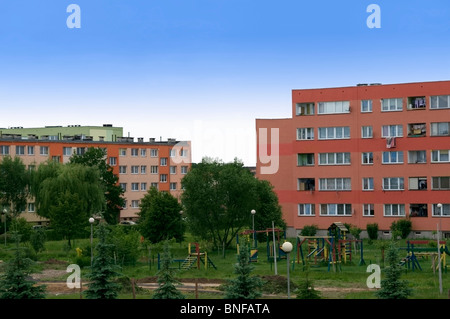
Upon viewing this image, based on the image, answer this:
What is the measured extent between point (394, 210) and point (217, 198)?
1627cm

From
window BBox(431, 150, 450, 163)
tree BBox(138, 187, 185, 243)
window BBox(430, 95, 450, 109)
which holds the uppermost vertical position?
window BBox(430, 95, 450, 109)

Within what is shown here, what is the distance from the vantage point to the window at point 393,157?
55406 mm

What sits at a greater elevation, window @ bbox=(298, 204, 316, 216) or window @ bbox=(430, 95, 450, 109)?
window @ bbox=(430, 95, 450, 109)

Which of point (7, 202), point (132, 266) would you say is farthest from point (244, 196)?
point (7, 202)

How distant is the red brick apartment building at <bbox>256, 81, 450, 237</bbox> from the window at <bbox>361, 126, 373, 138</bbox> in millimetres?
78

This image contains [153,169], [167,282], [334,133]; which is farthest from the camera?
[153,169]

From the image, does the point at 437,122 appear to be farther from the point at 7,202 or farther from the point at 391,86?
the point at 7,202

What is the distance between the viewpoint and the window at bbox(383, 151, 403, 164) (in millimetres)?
55406

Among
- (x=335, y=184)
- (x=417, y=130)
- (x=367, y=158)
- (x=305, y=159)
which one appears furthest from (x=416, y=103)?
(x=305, y=159)

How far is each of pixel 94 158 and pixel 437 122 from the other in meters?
39.3

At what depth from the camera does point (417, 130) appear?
54.7m

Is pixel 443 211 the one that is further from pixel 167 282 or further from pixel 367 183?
pixel 167 282

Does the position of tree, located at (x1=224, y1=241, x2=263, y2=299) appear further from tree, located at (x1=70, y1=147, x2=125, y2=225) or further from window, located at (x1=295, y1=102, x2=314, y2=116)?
tree, located at (x1=70, y1=147, x2=125, y2=225)

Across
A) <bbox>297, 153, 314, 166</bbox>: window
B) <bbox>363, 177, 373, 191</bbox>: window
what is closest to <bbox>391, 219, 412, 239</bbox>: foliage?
<bbox>363, 177, 373, 191</bbox>: window
